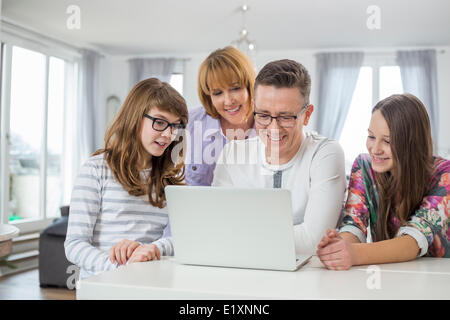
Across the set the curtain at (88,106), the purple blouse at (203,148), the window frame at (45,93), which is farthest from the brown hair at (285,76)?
the curtain at (88,106)

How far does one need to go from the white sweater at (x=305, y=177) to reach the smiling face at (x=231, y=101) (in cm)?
24

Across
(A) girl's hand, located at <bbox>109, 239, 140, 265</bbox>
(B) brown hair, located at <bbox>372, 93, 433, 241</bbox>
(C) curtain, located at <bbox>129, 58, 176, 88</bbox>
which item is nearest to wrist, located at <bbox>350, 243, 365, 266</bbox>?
(B) brown hair, located at <bbox>372, 93, 433, 241</bbox>

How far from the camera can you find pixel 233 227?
3.54 ft

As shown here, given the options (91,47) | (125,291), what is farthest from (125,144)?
(91,47)

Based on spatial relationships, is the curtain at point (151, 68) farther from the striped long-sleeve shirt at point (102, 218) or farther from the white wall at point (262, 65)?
the striped long-sleeve shirt at point (102, 218)

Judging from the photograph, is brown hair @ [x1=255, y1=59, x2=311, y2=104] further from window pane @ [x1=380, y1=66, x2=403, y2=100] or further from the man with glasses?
window pane @ [x1=380, y1=66, x2=403, y2=100]

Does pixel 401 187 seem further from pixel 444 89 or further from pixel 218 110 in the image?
pixel 444 89

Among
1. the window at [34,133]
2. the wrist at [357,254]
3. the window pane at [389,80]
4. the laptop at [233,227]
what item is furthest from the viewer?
the window pane at [389,80]

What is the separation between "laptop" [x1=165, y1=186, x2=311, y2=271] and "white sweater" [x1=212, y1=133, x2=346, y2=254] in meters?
0.25

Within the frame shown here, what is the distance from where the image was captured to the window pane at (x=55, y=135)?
19.7ft

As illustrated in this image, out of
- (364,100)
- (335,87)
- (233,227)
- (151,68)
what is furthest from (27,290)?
(364,100)

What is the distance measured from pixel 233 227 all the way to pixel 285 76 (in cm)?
66

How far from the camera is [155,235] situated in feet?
5.22
